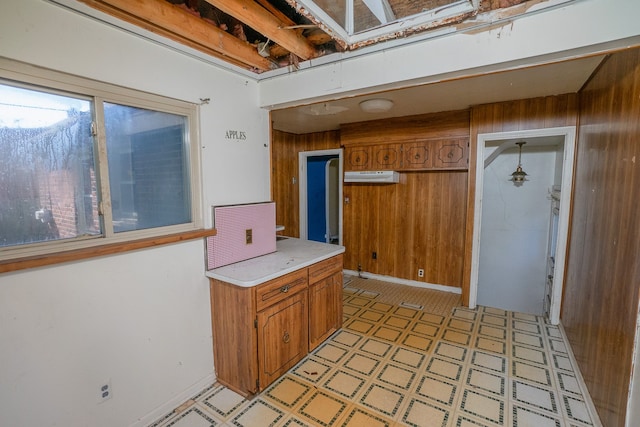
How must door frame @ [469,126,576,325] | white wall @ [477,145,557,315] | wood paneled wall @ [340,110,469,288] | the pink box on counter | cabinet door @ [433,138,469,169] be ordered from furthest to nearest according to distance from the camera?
white wall @ [477,145,557,315] < wood paneled wall @ [340,110,469,288] < cabinet door @ [433,138,469,169] < door frame @ [469,126,576,325] < the pink box on counter

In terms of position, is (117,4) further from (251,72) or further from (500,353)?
(500,353)

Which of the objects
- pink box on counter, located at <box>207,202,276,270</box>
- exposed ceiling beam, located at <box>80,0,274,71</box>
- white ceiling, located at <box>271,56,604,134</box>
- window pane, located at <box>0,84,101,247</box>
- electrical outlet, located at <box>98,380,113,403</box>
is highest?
exposed ceiling beam, located at <box>80,0,274,71</box>

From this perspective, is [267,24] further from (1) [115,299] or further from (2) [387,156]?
(2) [387,156]

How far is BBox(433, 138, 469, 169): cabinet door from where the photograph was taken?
3.37 m

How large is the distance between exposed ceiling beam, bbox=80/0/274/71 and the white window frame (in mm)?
342

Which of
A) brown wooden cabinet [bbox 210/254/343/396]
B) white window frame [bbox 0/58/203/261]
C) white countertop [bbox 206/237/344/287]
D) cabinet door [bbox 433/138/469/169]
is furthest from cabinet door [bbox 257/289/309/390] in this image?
cabinet door [bbox 433/138/469/169]

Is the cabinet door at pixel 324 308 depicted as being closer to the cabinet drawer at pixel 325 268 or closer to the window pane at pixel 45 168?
the cabinet drawer at pixel 325 268

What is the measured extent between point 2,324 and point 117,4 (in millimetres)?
1477

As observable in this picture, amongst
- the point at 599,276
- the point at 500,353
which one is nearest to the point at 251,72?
the point at 599,276

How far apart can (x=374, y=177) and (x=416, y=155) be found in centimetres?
58

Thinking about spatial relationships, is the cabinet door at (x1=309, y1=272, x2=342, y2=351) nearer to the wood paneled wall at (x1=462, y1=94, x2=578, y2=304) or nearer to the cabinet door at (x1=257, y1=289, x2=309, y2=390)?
the cabinet door at (x1=257, y1=289, x2=309, y2=390)

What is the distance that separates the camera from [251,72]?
223 centimetres

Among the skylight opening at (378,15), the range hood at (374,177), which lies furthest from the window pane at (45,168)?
the range hood at (374,177)

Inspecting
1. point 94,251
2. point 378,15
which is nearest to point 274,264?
point 94,251
